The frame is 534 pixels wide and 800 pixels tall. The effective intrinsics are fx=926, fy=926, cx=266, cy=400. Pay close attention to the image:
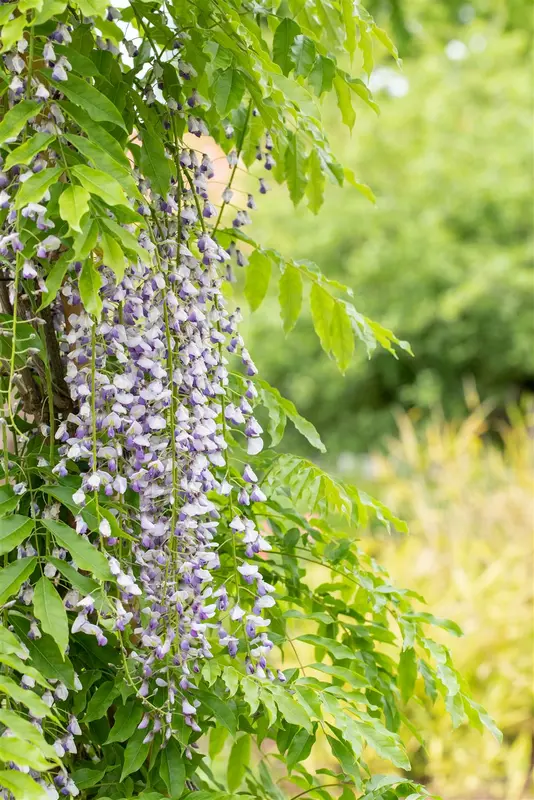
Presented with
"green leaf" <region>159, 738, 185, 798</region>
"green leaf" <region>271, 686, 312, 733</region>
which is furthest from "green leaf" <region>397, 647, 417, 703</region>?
"green leaf" <region>159, 738, 185, 798</region>

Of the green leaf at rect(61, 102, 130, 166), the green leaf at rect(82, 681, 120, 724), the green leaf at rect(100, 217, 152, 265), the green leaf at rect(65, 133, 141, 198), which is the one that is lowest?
the green leaf at rect(82, 681, 120, 724)

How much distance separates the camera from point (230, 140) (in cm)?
145

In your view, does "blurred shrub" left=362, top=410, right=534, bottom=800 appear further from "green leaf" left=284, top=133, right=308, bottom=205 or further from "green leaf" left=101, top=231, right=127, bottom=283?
"green leaf" left=101, top=231, right=127, bottom=283

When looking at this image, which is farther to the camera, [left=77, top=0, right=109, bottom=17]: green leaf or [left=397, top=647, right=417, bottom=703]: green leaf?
[left=397, top=647, right=417, bottom=703]: green leaf

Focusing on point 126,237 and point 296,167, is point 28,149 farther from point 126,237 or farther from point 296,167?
point 296,167

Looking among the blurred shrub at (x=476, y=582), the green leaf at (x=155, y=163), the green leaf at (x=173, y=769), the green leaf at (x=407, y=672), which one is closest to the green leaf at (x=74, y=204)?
the green leaf at (x=155, y=163)

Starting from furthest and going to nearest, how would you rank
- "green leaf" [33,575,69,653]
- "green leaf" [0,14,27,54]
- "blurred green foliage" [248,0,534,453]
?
"blurred green foliage" [248,0,534,453] → "green leaf" [33,575,69,653] → "green leaf" [0,14,27,54]

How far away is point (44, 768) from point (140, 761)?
307 mm

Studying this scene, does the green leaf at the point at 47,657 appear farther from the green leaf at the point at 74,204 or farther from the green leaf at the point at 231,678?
the green leaf at the point at 74,204

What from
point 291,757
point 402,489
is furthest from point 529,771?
point 291,757

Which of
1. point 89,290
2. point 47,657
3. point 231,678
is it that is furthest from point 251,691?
point 89,290

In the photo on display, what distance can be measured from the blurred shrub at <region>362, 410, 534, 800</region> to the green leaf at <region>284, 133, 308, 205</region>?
6.97 ft

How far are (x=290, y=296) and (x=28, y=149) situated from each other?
2.03 feet

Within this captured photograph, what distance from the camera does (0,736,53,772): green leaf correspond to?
91cm
